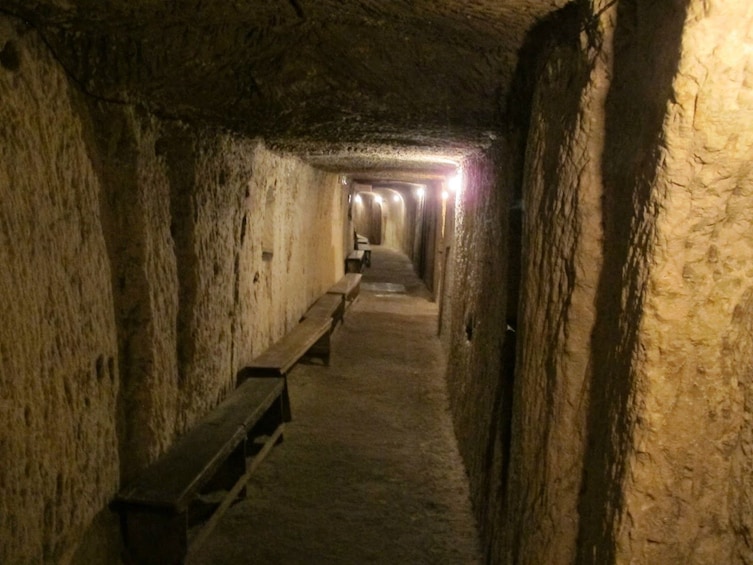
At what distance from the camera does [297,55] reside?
2.26m

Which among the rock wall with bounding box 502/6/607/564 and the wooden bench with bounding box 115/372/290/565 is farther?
the wooden bench with bounding box 115/372/290/565

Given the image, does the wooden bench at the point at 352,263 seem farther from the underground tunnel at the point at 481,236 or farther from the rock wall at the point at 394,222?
the underground tunnel at the point at 481,236

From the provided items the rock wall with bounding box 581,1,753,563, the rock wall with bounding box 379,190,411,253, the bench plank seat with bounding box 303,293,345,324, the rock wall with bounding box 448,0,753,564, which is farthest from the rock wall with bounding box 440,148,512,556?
the rock wall with bounding box 379,190,411,253

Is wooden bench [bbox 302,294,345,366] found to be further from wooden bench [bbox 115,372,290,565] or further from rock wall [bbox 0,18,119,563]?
rock wall [bbox 0,18,119,563]

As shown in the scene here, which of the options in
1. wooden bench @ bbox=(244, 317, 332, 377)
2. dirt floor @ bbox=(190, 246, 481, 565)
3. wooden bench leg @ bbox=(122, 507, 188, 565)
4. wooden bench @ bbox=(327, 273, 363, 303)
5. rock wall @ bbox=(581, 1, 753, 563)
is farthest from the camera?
wooden bench @ bbox=(327, 273, 363, 303)

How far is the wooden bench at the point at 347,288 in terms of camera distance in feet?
27.9

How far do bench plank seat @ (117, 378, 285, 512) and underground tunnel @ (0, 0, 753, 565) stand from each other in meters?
0.09

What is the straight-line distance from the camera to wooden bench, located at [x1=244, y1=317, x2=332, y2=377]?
14.7 ft

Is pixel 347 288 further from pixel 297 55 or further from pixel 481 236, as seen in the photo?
pixel 297 55

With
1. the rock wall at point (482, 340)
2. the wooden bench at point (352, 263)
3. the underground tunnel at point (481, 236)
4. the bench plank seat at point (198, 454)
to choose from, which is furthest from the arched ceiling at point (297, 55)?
the wooden bench at point (352, 263)

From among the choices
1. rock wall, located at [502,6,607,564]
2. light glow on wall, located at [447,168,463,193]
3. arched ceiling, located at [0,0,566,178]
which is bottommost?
rock wall, located at [502,6,607,564]

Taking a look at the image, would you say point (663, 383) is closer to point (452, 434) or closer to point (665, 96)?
point (665, 96)

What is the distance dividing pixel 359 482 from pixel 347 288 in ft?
17.5

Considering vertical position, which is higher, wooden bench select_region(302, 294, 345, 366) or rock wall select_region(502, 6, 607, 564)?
rock wall select_region(502, 6, 607, 564)
